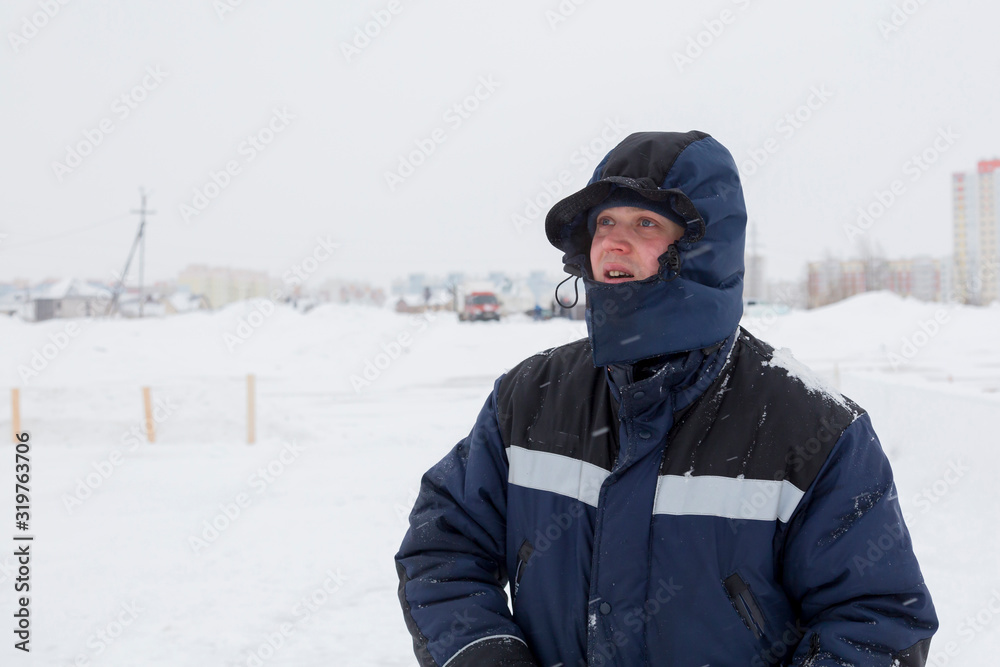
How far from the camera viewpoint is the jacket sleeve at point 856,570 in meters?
1.44

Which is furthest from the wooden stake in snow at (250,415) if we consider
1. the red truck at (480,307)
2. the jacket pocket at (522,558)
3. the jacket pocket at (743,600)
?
the red truck at (480,307)

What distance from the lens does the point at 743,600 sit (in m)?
1.51

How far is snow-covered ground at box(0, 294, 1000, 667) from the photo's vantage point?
12.6 feet

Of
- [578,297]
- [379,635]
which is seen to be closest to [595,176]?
[578,297]

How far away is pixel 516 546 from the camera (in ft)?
5.76

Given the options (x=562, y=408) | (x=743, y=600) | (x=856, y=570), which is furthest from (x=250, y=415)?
(x=856, y=570)

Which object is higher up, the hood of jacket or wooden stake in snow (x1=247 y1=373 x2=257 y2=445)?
the hood of jacket

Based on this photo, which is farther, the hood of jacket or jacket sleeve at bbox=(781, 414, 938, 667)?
the hood of jacket

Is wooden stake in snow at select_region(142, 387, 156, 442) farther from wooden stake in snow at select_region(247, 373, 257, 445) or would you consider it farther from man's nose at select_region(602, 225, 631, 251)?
man's nose at select_region(602, 225, 631, 251)

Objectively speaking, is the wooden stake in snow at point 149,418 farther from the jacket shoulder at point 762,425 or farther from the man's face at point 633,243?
the jacket shoulder at point 762,425

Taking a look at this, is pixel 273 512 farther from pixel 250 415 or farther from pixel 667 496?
pixel 667 496

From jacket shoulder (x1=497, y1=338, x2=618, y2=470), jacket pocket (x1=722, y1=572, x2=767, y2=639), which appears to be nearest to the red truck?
jacket shoulder (x1=497, y1=338, x2=618, y2=470)

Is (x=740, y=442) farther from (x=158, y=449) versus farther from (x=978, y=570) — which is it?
(x=158, y=449)

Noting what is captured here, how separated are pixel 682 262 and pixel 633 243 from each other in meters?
0.15
